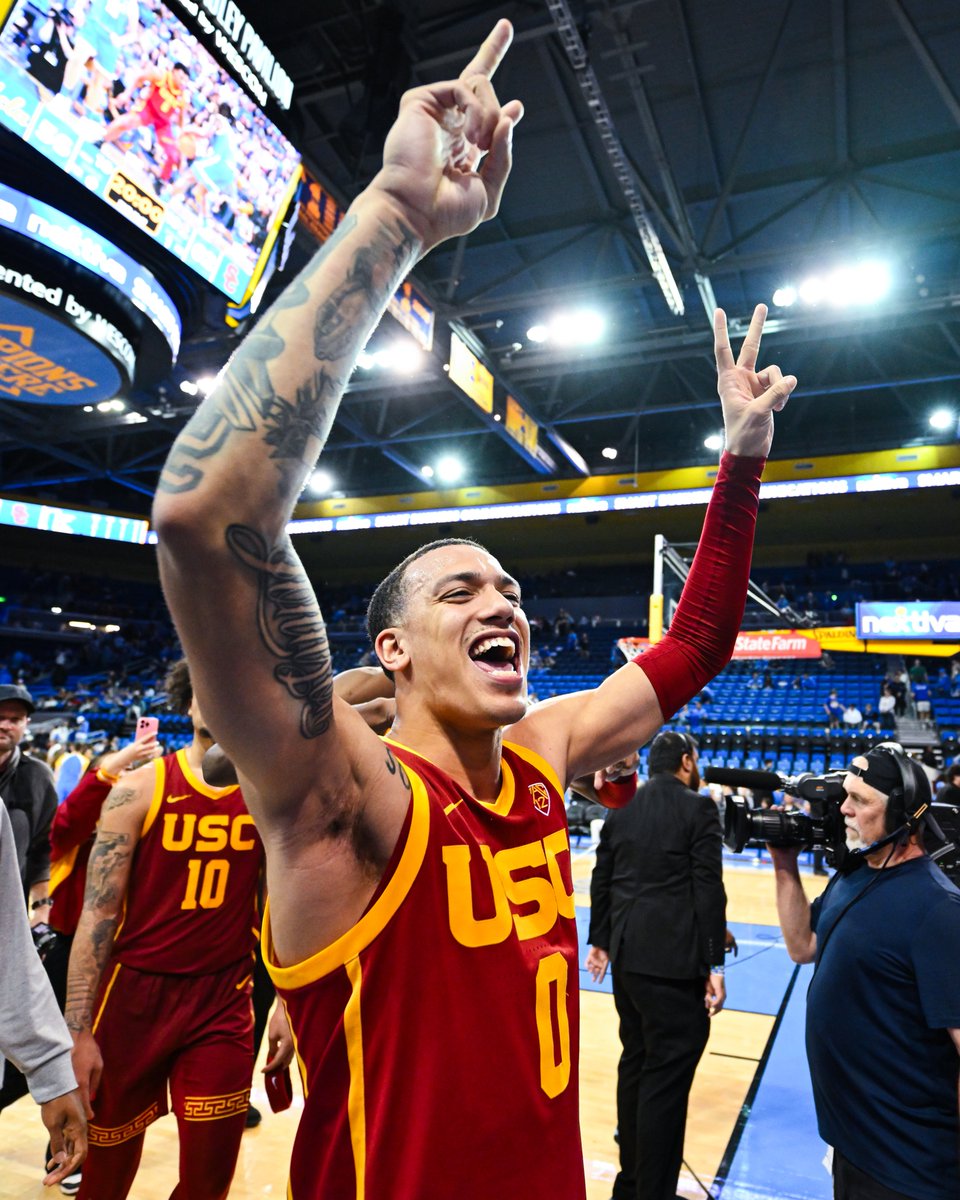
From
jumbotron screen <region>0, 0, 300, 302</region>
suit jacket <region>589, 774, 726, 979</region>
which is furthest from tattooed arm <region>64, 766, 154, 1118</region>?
jumbotron screen <region>0, 0, 300, 302</region>

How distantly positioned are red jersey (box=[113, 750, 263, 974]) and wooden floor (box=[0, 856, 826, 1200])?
4.42 feet

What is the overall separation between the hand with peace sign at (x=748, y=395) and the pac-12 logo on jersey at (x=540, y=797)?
2.95 ft

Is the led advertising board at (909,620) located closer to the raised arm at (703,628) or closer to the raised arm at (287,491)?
the raised arm at (703,628)

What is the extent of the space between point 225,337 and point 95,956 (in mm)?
12565

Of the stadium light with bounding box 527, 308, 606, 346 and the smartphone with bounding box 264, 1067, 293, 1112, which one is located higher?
the stadium light with bounding box 527, 308, 606, 346

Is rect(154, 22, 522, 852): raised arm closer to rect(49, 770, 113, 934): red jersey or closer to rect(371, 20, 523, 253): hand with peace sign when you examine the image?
rect(371, 20, 523, 253): hand with peace sign

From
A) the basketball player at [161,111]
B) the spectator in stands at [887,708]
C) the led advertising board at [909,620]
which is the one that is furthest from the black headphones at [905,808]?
the spectator in stands at [887,708]

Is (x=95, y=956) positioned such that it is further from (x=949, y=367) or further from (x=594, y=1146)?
(x=949, y=367)

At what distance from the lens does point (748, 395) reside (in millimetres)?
1879

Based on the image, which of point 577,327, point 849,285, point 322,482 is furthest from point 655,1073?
point 322,482

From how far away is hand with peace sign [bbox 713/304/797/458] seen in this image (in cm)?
182

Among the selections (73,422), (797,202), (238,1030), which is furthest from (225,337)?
(238,1030)

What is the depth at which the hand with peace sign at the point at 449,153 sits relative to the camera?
1.10 m

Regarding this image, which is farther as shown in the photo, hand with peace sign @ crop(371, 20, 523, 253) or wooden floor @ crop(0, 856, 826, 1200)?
wooden floor @ crop(0, 856, 826, 1200)
